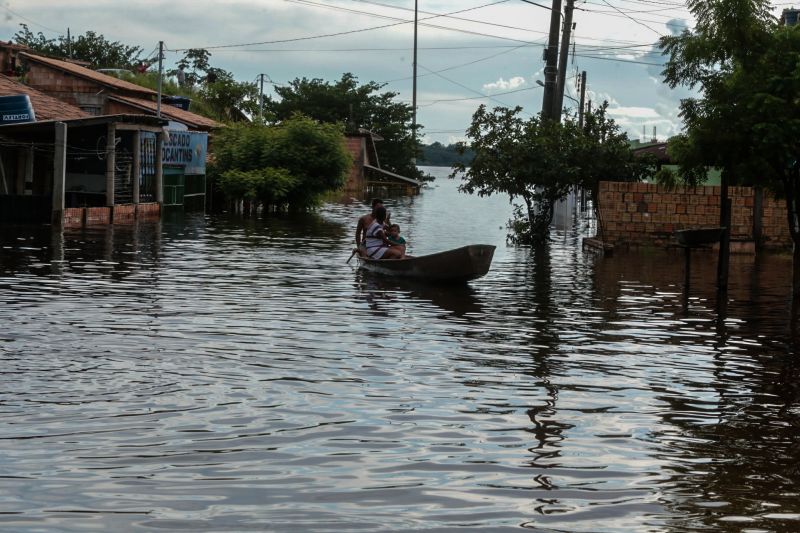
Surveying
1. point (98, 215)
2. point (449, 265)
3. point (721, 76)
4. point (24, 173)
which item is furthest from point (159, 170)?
point (721, 76)

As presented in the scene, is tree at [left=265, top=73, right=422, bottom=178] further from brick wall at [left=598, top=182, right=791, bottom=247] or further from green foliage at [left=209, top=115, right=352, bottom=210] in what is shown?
brick wall at [left=598, top=182, right=791, bottom=247]

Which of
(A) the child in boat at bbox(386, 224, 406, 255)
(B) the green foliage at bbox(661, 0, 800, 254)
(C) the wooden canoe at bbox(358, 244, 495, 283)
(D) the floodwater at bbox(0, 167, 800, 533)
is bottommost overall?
(D) the floodwater at bbox(0, 167, 800, 533)

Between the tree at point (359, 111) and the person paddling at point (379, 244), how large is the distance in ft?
217

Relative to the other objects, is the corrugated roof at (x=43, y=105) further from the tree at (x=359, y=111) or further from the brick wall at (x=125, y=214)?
the tree at (x=359, y=111)

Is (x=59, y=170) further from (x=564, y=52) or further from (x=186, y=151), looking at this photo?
(x=564, y=52)

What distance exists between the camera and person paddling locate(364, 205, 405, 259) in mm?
23656

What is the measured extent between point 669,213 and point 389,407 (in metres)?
23.5

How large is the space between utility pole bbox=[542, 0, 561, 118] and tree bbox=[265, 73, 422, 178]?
54447 mm

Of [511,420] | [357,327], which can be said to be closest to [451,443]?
[511,420]

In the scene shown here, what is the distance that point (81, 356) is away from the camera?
12.5 meters

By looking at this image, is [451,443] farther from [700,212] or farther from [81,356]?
[700,212]

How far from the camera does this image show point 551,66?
3506 centimetres

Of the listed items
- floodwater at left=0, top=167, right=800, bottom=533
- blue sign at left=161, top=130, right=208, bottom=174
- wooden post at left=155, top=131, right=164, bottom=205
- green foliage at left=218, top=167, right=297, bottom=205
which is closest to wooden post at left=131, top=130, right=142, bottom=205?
wooden post at left=155, top=131, right=164, bottom=205

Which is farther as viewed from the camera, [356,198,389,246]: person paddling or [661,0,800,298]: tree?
[356,198,389,246]: person paddling
